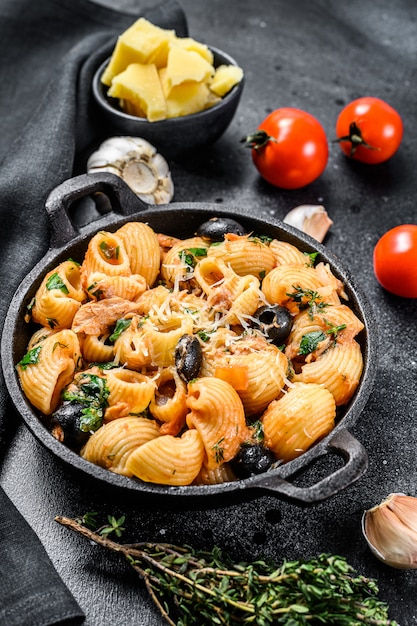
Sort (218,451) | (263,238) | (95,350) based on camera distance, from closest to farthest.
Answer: (218,451), (95,350), (263,238)

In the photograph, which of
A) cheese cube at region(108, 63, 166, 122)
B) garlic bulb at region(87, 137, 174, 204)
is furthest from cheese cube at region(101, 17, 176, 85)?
garlic bulb at region(87, 137, 174, 204)

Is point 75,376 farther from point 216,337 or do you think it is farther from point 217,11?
point 217,11

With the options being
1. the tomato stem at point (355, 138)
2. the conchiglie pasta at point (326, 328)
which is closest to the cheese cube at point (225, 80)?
the tomato stem at point (355, 138)

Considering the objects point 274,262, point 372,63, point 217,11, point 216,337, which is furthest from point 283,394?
point 217,11

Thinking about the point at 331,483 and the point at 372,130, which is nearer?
the point at 331,483

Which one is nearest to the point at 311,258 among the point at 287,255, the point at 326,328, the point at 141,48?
the point at 287,255

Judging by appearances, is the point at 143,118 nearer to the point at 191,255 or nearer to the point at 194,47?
the point at 194,47

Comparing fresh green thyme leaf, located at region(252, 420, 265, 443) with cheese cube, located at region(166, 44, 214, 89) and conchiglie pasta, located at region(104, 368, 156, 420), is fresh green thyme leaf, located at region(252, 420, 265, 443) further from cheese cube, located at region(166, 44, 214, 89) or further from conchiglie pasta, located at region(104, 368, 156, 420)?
cheese cube, located at region(166, 44, 214, 89)

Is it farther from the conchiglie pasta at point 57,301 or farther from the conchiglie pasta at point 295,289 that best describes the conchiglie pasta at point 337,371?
the conchiglie pasta at point 57,301
